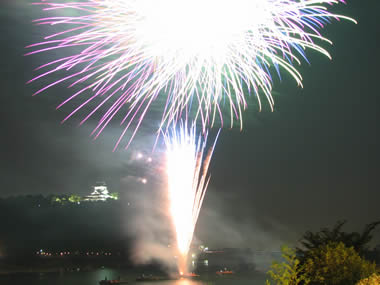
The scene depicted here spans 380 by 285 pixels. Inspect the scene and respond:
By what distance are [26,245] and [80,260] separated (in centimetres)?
1231

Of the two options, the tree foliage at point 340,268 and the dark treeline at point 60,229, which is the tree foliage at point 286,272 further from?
the dark treeline at point 60,229

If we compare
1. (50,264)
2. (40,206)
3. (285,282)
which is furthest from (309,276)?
(40,206)

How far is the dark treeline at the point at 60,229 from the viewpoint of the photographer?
99719 millimetres

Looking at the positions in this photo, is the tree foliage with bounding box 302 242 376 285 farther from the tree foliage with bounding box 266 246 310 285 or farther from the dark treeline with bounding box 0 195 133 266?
the dark treeline with bounding box 0 195 133 266

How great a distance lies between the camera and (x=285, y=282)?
977cm

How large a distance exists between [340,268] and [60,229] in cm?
10988

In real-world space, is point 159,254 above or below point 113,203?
below

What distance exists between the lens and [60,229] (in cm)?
11338

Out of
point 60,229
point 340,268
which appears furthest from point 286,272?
point 60,229

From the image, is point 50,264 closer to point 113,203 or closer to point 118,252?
point 118,252

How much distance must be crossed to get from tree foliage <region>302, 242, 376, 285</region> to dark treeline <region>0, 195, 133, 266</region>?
282 ft

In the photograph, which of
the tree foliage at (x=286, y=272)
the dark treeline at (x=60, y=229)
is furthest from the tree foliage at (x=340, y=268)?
the dark treeline at (x=60, y=229)

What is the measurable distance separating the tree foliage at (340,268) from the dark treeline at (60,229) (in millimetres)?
85900

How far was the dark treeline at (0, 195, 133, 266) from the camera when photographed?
9972 centimetres
